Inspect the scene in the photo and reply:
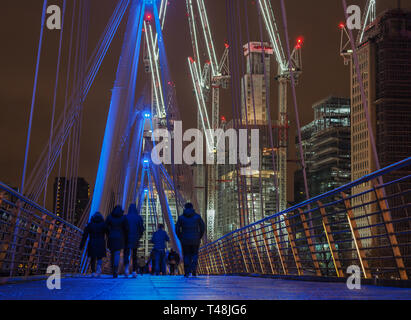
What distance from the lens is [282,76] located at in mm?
138000

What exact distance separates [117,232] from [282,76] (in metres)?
124

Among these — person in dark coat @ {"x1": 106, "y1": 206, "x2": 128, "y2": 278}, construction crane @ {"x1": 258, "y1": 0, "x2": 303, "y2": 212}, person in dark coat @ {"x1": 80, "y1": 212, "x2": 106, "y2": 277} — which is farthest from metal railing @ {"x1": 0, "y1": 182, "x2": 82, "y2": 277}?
construction crane @ {"x1": 258, "y1": 0, "x2": 303, "y2": 212}

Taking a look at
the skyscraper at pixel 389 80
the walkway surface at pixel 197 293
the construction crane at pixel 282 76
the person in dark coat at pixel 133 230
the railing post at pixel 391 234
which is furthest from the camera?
the skyscraper at pixel 389 80

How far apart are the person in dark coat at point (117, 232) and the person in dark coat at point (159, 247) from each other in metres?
5.26

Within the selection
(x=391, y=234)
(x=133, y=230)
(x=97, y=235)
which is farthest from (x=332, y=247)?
(x=97, y=235)

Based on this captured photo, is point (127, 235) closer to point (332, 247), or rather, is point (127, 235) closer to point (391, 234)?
point (332, 247)

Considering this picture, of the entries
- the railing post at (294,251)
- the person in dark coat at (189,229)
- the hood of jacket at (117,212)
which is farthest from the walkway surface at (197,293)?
the person in dark coat at (189,229)

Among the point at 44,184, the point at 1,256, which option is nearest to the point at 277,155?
the point at 44,184

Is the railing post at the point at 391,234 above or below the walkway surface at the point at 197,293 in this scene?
above

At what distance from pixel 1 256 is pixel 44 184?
13.1 meters

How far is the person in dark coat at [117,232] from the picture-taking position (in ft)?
53.1

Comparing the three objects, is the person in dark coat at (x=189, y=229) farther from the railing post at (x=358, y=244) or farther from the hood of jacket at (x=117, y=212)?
the railing post at (x=358, y=244)

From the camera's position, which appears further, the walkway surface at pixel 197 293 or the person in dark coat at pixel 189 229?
the person in dark coat at pixel 189 229

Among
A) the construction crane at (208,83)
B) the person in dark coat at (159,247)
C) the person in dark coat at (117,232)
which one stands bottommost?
the person in dark coat at (117,232)
